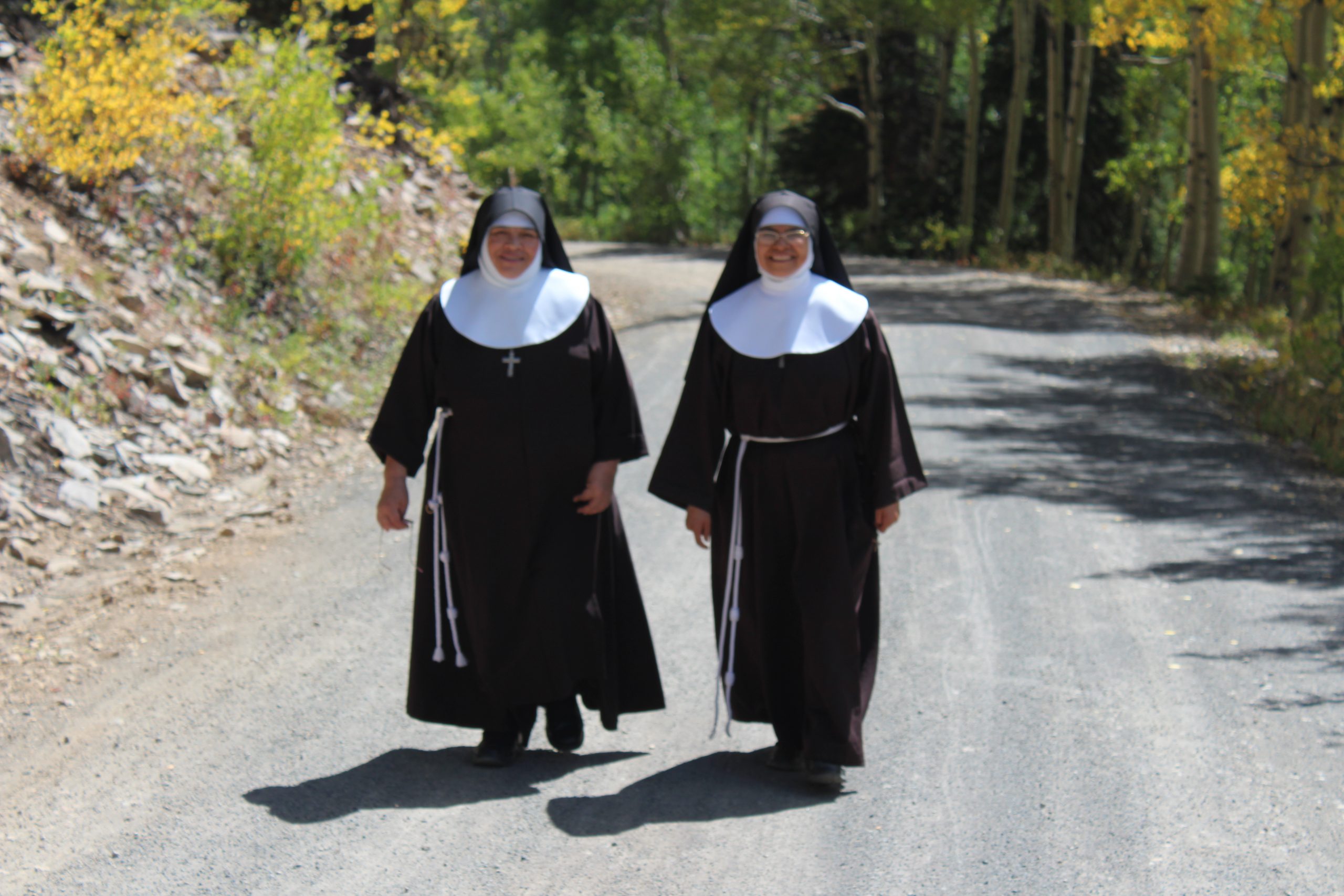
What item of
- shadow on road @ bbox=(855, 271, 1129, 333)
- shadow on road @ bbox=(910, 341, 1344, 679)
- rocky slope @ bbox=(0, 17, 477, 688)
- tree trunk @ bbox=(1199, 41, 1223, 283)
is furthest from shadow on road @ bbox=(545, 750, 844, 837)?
tree trunk @ bbox=(1199, 41, 1223, 283)

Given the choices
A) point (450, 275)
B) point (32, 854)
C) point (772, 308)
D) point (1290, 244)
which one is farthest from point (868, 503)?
point (1290, 244)

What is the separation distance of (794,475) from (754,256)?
75 cm

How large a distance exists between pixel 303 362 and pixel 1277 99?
105 ft

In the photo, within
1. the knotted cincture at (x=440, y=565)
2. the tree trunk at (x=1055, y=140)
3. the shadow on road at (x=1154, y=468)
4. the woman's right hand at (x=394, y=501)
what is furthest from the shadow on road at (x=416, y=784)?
the tree trunk at (x=1055, y=140)

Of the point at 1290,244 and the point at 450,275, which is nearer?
the point at 450,275

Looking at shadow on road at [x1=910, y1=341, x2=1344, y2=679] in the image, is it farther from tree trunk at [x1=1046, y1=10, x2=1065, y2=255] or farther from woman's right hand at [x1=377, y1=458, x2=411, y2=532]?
tree trunk at [x1=1046, y1=10, x2=1065, y2=255]

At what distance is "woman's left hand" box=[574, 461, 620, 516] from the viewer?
4699 mm

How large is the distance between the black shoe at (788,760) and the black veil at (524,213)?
5.93 feet

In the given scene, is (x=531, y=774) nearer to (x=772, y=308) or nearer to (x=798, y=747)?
(x=798, y=747)

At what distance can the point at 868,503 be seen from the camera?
4.67m

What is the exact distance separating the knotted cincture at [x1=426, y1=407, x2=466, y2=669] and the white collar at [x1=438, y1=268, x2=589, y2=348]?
31 cm

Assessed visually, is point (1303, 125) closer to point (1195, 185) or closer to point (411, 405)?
point (1195, 185)

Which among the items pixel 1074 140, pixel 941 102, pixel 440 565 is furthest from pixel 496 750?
pixel 941 102

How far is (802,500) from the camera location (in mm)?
4578
